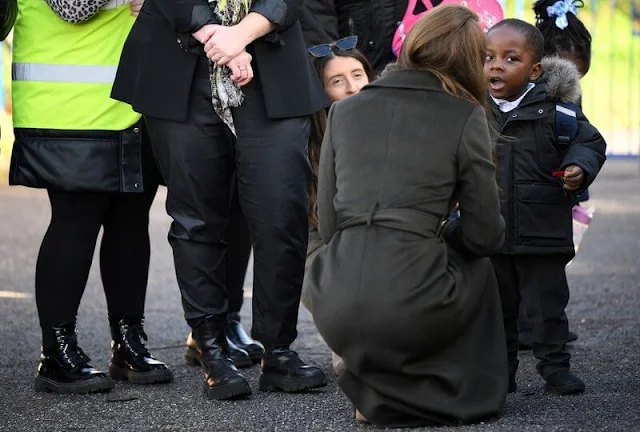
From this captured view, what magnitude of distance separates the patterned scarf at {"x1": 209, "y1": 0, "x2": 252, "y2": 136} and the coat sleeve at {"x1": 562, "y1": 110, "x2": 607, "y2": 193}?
112 centimetres

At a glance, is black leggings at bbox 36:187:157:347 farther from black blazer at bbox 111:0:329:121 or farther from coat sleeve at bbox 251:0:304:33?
coat sleeve at bbox 251:0:304:33

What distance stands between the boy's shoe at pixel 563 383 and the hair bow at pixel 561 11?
64.4 inches

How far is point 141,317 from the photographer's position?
4926 millimetres

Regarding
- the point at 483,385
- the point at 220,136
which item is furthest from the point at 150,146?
the point at 483,385

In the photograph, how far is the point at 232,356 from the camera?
5.19 m

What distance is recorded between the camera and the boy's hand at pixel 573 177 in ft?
14.5

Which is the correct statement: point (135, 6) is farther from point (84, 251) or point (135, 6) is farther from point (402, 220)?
point (402, 220)

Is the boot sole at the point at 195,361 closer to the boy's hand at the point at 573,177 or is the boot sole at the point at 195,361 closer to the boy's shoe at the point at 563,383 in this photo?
the boy's shoe at the point at 563,383

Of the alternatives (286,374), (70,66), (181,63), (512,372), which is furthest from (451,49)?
(70,66)

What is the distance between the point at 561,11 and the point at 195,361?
2.07 metres

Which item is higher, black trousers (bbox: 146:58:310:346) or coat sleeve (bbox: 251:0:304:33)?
coat sleeve (bbox: 251:0:304:33)

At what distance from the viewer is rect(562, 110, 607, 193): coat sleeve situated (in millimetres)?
4441

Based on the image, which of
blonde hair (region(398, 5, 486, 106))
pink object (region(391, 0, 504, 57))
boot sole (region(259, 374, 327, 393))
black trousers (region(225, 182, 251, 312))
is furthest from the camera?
black trousers (region(225, 182, 251, 312))

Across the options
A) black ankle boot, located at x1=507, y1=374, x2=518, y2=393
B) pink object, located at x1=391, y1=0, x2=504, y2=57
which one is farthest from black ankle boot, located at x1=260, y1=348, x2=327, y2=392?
pink object, located at x1=391, y1=0, x2=504, y2=57
